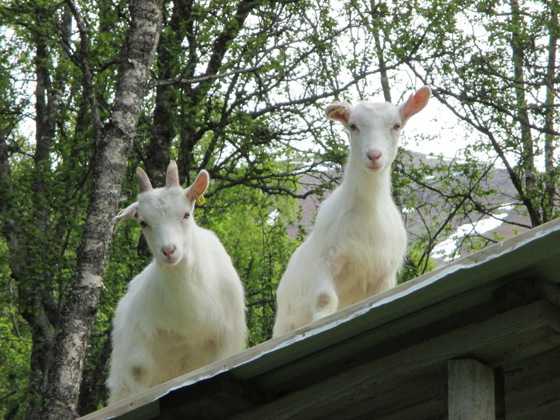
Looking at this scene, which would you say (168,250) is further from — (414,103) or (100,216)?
(414,103)

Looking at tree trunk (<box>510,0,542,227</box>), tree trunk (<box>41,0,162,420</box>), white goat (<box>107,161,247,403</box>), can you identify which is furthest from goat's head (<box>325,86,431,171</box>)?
tree trunk (<box>510,0,542,227</box>)

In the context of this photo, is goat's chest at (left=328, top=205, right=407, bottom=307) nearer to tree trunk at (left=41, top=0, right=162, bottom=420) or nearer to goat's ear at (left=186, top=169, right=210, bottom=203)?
goat's ear at (left=186, top=169, right=210, bottom=203)

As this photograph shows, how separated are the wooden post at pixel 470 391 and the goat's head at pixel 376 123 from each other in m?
2.75

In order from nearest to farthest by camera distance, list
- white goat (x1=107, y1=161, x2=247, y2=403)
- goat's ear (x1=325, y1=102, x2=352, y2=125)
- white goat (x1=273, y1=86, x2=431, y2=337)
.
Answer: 1. white goat (x1=273, y1=86, x2=431, y2=337)
2. goat's ear (x1=325, y1=102, x2=352, y2=125)
3. white goat (x1=107, y1=161, x2=247, y2=403)

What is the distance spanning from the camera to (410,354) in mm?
3869

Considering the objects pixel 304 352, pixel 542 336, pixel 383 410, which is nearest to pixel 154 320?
pixel 383 410

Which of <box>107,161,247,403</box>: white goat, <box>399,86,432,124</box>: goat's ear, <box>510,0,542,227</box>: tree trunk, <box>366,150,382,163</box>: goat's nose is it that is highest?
<box>510,0,542,227</box>: tree trunk

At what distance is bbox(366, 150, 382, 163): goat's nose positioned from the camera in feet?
20.5

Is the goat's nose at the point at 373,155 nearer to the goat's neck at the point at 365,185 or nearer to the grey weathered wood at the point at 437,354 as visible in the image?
the goat's neck at the point at 365,185

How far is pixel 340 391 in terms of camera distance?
409 cm

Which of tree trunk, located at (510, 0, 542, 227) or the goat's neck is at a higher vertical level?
tree trunk, located at (510, 0, 542, 227)

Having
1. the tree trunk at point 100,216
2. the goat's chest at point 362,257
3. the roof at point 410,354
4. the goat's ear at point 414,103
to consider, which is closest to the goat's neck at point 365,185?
the goat's chest at point 362,257

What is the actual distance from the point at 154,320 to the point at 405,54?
27.3 ft

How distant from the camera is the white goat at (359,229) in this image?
21.0ft
